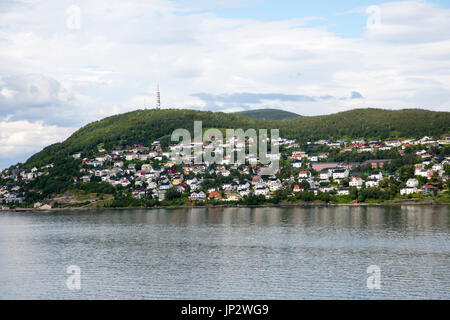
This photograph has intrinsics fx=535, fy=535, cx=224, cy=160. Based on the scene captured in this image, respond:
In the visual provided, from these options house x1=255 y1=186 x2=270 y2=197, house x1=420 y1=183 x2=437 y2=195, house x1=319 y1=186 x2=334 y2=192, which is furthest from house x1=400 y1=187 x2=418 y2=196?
house x1=255 y1=186 x2=270 y2=197

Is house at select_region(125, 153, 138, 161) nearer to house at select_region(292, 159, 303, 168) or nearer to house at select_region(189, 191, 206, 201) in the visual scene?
house at select_region(189, 191, 206, 201)

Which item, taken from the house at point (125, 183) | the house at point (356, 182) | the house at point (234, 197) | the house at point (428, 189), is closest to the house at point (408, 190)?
the house at point (428, 189)

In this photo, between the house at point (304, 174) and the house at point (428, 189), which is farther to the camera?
the house at point (304, 174)

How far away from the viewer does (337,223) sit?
56719 millimetres

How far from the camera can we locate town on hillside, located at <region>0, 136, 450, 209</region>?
8762 cm

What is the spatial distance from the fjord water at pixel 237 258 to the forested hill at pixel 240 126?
73.0 meters

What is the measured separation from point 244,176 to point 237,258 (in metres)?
67.4

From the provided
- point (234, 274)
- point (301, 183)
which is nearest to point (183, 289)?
point (234, 274)

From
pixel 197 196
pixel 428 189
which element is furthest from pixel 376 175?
pixel 197 196

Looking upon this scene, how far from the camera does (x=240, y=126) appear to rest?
150m

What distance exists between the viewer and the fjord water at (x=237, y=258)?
93.0 feet

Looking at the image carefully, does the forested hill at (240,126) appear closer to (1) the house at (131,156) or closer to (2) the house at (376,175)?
(1) the house at (131,156)

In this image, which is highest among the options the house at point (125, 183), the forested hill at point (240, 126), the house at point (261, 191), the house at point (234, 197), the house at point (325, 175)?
the forested hill at point (240, 126)

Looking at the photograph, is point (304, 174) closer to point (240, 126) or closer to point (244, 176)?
point (244, 176)
